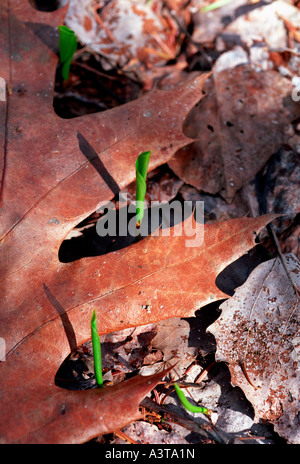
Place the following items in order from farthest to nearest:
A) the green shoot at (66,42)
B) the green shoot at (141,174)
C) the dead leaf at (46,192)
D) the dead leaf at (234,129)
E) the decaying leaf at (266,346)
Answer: the dead leaf at (234,129) < the green shoot at (66,42) < the decaying leaf at (266,346) < the green shoot at (141,174) < the dead leaf at (46,192)

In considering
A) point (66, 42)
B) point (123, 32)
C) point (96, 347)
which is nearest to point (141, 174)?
point (96, 347)

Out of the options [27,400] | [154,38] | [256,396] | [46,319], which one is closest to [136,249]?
[46,319]

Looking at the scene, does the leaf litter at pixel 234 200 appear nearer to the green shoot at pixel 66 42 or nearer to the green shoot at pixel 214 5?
the green shoot at pixel 214 5

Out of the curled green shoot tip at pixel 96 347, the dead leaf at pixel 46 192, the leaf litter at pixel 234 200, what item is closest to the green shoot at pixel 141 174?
the dead leaf at pixel 46 192

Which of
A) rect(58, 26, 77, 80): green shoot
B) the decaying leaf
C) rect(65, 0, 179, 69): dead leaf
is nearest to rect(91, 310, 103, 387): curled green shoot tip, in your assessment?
the decaying leaf

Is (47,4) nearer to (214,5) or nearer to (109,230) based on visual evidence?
(214,5)

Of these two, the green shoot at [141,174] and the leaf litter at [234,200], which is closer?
the green shoot at [141,174]
